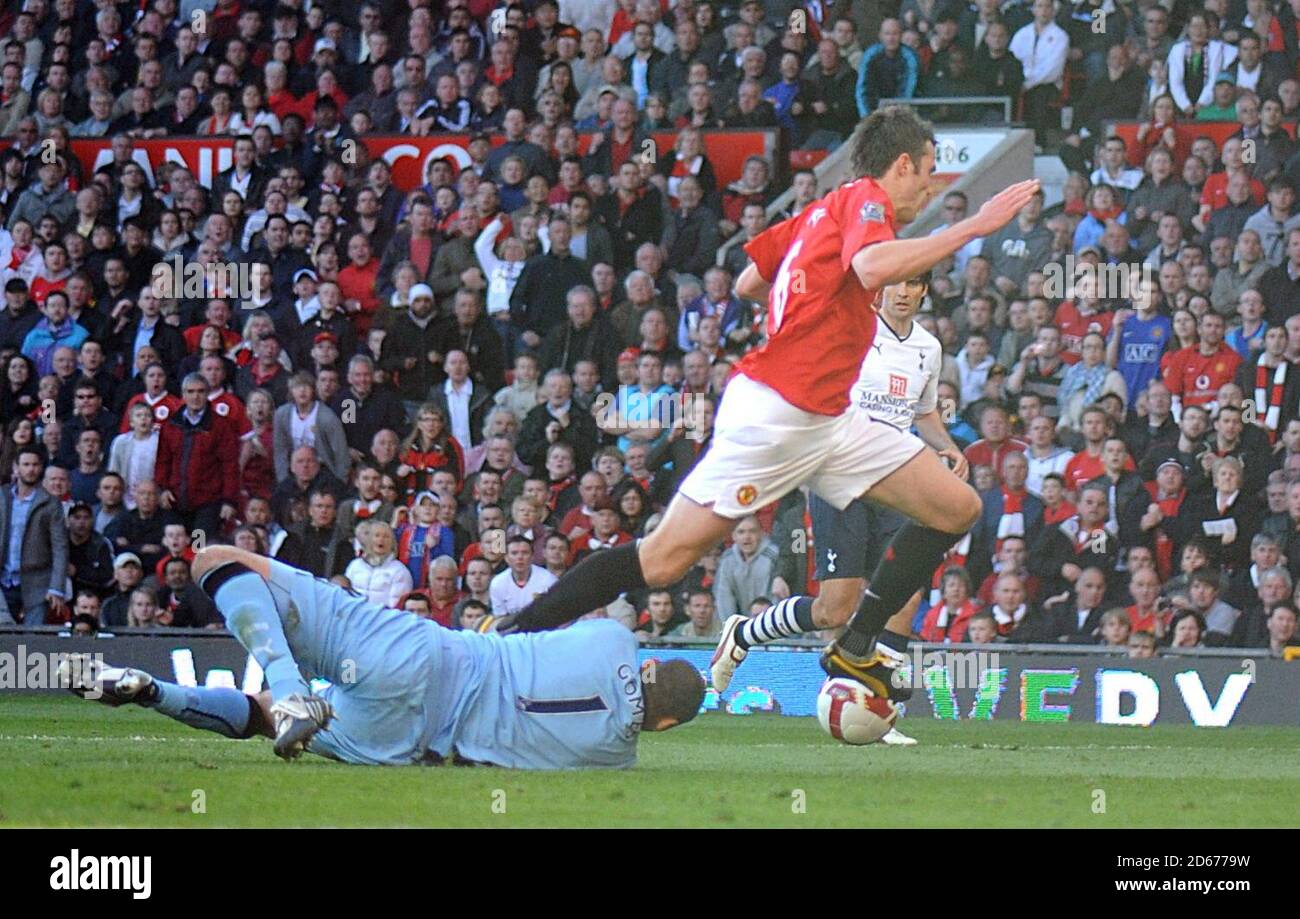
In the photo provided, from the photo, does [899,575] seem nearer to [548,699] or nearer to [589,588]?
[589,588]

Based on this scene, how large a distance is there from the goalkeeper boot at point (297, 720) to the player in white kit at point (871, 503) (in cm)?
250

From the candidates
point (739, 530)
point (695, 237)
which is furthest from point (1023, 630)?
point (695, 237)

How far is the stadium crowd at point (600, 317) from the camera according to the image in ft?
40.3

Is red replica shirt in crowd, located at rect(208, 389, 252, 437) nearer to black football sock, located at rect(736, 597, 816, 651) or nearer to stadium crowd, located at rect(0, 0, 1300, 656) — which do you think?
stadium crowd, located at rect(0, 0, 1300, 656)

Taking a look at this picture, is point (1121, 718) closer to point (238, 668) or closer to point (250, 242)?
point (238, 668)

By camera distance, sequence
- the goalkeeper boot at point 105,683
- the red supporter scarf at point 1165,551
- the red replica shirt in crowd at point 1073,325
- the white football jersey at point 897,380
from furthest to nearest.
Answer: the red replica shirt in crowd at point 1073,325
the red supporter scarf at point 1165,551
the white football jersey at point 897,380
the goalkeeper boot at point 105,683

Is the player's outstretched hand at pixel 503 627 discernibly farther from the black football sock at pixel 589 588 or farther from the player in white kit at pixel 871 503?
the player in white kit at pixel 871 503

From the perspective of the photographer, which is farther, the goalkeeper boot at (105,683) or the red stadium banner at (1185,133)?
the red stadium banner at (1185,133)

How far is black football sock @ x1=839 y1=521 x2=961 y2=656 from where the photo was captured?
26.8ft

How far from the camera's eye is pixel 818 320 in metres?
7.78

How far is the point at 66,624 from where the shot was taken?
1266 cm

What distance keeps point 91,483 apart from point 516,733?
23.7ft

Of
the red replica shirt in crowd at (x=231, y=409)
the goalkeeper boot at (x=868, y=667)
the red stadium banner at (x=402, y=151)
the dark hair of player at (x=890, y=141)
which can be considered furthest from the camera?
the red stadium banner at (x=402, y=151)

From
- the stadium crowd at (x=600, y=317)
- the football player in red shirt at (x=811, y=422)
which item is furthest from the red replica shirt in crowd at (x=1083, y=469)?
the football player in red shirt at (x=811, y=422)
